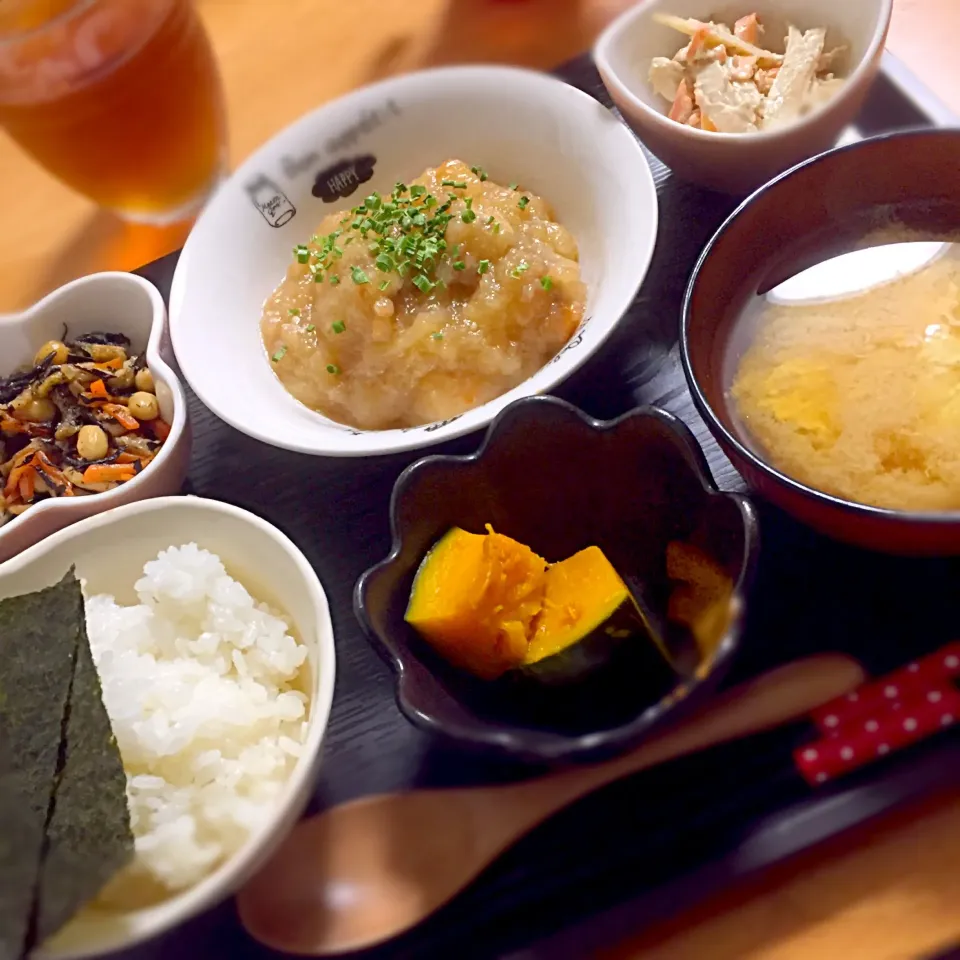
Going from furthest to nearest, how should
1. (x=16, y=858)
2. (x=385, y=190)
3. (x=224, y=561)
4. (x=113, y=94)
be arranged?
(x=385, y=190) → (x=113, y=94) → (x=224, y=561) → (x=16, y=858)

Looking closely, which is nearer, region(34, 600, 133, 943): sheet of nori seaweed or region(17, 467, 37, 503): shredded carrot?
region(34, 600, 133, 943): sheet of nori seaweed

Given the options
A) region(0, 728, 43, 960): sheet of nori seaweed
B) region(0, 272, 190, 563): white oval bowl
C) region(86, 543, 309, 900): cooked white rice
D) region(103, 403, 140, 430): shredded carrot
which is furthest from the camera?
region(103, 403, 140, 430): shredded carrot

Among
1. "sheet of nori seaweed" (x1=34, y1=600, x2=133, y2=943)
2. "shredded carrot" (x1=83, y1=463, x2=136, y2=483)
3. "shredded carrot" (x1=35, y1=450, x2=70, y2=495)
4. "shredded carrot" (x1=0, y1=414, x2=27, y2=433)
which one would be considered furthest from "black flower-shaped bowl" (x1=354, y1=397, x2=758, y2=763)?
"shredded carrot" (x1=0, y1=414, x2=27, y2=433)

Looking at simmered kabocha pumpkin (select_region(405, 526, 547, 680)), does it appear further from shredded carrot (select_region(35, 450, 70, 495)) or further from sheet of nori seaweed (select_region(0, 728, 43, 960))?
shredded carrot (select_region(35, 450, 70, 495))

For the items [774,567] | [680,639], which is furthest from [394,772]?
[774,567]

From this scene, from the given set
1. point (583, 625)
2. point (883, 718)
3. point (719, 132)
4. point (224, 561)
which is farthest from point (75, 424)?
point (883, 718)

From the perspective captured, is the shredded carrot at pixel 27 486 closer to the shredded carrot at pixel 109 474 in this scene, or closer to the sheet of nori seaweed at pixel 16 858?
the shredded carrot at pixel 109 474

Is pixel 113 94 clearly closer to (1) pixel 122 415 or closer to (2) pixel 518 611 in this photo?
(1) pixel 122 415
